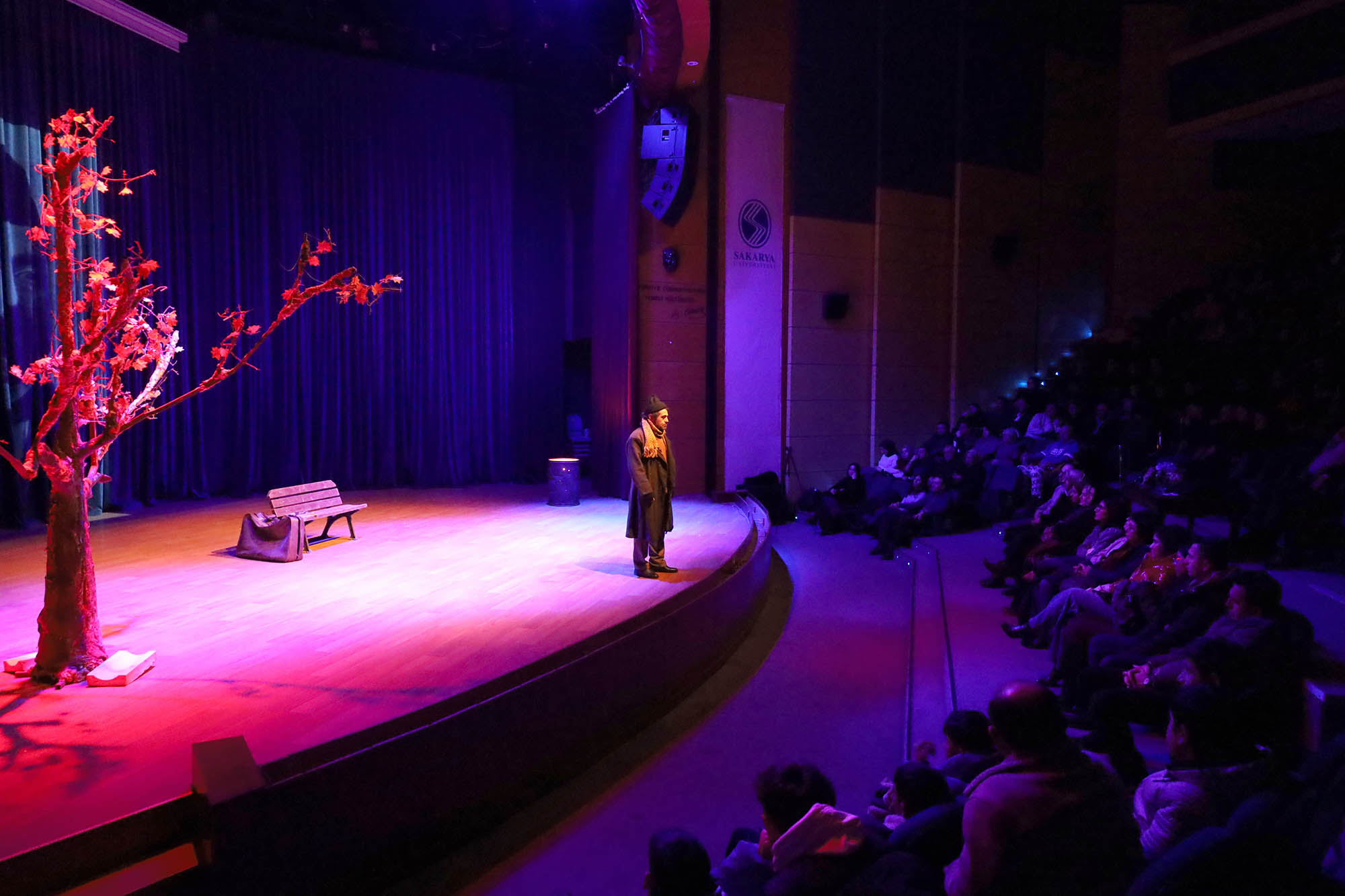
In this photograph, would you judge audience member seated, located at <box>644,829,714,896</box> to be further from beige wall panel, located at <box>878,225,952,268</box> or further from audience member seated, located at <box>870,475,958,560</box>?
beige wall panel, located at <box>878,225,952,268</box>

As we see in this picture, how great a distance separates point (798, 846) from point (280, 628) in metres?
3.61

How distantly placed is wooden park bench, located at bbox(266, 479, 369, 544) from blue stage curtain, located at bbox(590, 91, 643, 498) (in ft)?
11.1

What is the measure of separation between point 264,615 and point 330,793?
2.54 metres

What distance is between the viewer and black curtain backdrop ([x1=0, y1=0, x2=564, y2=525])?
823 centimetres

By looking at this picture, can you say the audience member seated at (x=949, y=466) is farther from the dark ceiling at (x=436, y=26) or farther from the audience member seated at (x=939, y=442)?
the dark ceiling at (x=436, y=26)

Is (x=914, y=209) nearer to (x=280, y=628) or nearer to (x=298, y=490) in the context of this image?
(x=298, y=490)

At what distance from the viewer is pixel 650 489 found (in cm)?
608

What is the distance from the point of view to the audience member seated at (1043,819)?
6.01ft

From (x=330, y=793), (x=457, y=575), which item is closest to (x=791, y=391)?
(x=457, y=575)

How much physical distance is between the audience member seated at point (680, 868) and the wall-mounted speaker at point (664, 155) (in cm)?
884

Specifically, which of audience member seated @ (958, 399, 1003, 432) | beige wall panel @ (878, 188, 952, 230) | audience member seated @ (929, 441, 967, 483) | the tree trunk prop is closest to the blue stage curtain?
audience member seated @ (929, 441, 967, 483)

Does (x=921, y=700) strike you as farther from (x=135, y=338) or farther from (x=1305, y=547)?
(x=135, y=338)

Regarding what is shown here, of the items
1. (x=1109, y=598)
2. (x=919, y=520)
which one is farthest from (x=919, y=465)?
(x=1109, y=598)

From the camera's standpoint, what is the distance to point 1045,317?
13812 millimetres
